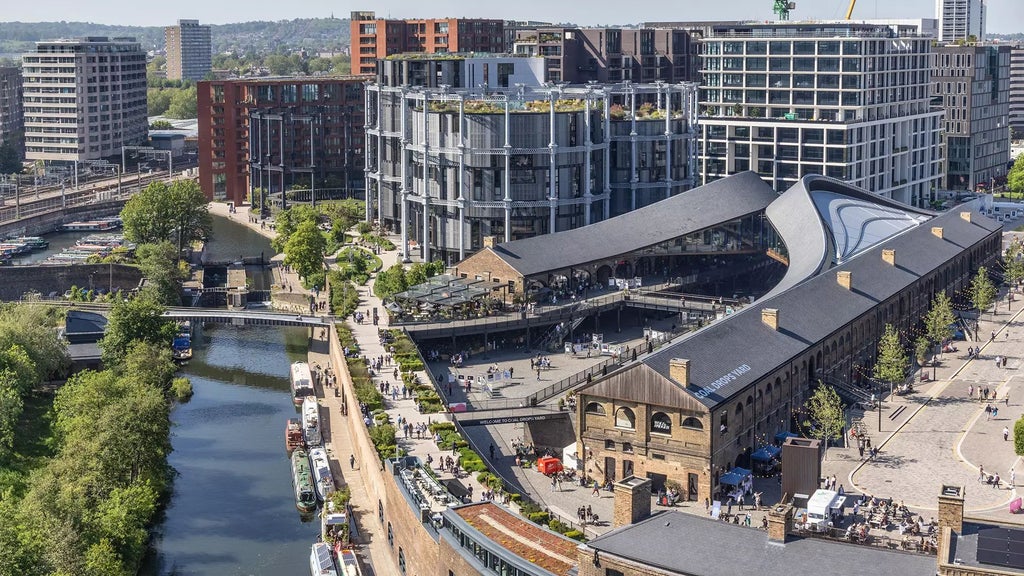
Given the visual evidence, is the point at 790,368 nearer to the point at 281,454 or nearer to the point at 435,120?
the point at 281,454

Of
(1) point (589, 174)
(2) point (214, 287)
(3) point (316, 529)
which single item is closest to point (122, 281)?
(2) point (214, 287)

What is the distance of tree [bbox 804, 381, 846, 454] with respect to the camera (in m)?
92.4

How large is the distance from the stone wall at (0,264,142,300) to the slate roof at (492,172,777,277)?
2102 inches

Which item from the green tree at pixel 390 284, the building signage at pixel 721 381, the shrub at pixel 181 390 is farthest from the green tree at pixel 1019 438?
the shrub at pixel 181 390

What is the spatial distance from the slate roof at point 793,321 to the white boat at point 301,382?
37.0 meters

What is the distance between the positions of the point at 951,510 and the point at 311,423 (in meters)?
58.7

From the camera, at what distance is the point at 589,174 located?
6024 inches

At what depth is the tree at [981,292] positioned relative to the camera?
129m

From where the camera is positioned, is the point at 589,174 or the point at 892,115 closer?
the point at 589,174

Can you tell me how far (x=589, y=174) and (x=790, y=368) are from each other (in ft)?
196

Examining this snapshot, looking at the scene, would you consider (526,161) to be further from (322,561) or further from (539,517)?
(539,517)

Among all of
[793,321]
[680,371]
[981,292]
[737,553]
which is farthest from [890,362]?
[737,553]

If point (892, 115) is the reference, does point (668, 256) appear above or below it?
below

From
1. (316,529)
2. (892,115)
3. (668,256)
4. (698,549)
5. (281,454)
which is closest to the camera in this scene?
(698,549)
